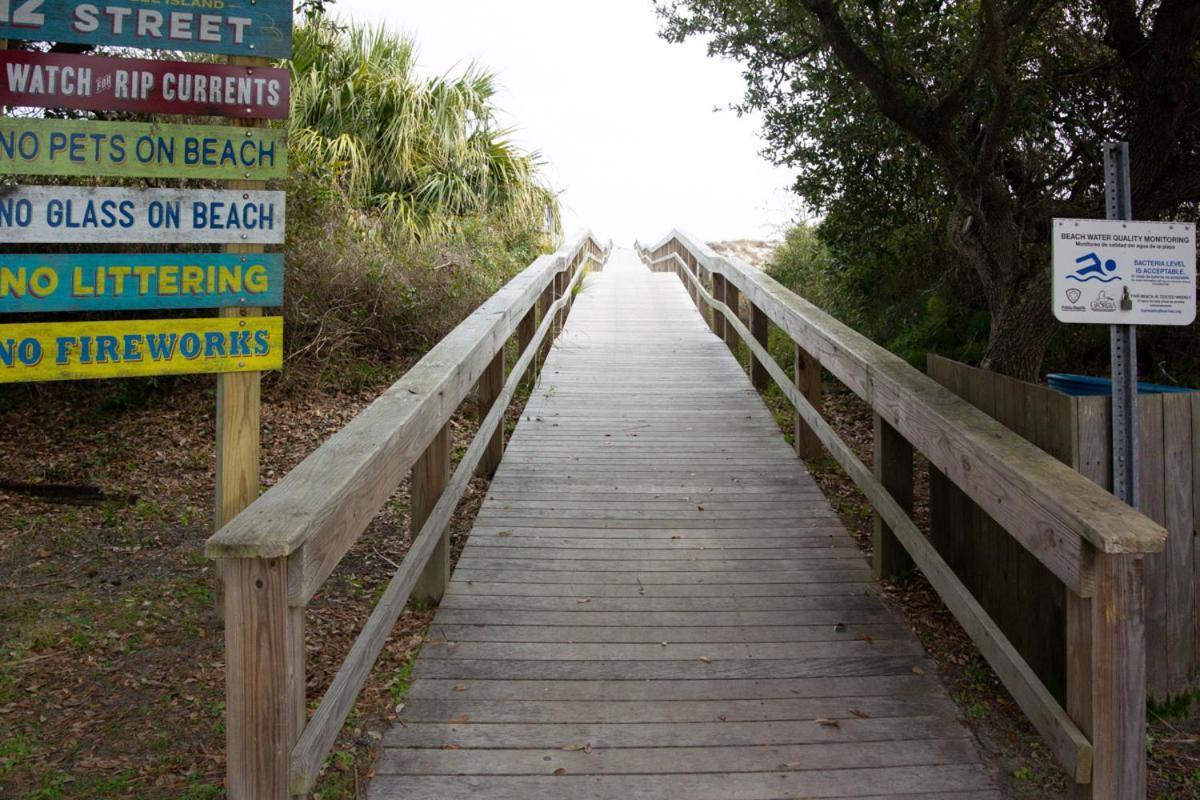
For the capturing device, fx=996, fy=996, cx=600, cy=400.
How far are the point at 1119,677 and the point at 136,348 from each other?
3.38 m

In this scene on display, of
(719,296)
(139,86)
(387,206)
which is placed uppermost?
(387,206)

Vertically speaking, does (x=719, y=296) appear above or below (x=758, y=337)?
above

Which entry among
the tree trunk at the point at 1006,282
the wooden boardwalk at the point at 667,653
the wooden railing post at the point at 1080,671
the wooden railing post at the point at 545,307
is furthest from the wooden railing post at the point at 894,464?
the wooden railing post at the point at 545,307

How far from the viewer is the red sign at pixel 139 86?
11.7 ft

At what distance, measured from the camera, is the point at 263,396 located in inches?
280

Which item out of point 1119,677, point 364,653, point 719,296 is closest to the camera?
point 1119,677

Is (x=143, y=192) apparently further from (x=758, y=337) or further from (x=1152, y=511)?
(x=758, y=337)

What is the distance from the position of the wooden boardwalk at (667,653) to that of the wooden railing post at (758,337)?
141 cm

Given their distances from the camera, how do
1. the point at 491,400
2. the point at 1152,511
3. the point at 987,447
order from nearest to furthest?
Answer: 1. the point at 987,447
2. the point at 1152,511
3. the point at 491,400

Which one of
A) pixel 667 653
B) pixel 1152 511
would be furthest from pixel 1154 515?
pixel 667 653

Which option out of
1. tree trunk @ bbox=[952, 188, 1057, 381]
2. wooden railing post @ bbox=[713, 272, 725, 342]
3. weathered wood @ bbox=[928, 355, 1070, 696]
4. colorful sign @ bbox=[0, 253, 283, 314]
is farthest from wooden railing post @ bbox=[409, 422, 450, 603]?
wooden railing post @ bbox=[713, 272, 725, 342]

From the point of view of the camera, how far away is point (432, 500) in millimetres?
3797

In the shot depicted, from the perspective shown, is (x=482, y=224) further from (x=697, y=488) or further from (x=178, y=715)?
(x=178, y=715)

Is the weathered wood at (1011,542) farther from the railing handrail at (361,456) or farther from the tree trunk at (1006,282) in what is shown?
the railing handrail at (361,456)
